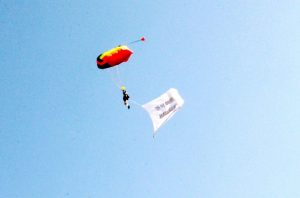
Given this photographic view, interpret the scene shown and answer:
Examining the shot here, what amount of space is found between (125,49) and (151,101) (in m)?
12.4

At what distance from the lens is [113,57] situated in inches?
1777

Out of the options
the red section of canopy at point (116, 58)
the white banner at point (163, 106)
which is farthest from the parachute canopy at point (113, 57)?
the white banner at point (163, 106)

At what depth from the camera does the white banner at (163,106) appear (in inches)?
1361

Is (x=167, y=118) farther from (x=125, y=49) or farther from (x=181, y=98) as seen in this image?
(x=125, y=49)

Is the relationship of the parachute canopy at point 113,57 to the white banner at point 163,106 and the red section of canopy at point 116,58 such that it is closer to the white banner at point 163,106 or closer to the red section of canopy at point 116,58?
the red section of canopy at point 116,58

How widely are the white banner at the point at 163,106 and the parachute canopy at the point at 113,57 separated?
10225 millimetres

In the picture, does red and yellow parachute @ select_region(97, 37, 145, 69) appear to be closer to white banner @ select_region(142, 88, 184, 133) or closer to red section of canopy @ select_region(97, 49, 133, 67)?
red section of canopy @ select_region(97, 49, 133, 67)

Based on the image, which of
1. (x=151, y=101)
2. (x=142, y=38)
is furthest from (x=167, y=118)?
(x=142, y=38)

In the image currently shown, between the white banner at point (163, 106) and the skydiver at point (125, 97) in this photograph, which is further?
the skydiver at point (125, 97)

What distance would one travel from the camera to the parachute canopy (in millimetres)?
45125

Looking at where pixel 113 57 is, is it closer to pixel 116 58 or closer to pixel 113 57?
pixel 113 57

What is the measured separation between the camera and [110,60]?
4519 centimetres

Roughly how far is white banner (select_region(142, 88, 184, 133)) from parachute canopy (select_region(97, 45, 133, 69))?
10.2 metres

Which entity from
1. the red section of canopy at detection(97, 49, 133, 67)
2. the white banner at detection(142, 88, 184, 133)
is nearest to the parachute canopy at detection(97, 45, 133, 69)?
the red section of canopy at detection(97, 49, 133, 67)
